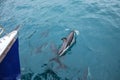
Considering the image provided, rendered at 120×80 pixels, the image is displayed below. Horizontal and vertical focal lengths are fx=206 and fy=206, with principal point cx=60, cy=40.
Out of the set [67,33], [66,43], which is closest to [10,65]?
[66,43]

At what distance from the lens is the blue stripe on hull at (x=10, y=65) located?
6914mm

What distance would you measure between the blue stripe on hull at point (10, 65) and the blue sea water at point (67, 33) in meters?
2.42

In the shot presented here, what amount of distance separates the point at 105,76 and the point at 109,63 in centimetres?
101

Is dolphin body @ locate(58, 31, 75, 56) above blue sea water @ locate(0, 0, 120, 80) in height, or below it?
above

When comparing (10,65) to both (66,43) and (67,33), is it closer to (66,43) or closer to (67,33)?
(66,43)

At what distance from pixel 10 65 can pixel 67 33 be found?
256 inches

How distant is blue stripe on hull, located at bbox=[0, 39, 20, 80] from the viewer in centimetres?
691

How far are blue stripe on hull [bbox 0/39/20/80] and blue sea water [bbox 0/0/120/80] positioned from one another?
7.92 ft

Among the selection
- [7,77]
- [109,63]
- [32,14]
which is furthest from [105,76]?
[32,14]

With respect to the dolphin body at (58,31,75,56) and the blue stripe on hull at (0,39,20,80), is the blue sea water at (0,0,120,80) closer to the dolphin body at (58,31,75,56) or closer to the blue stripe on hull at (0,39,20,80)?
the dolphin body at (58,31,75,56)

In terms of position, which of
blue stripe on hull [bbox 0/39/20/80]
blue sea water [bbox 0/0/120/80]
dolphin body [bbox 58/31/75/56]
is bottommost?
blue sea water [bbox 0/0/120/80]

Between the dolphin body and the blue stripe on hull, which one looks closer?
the blue stripe on hull

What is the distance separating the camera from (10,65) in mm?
7242

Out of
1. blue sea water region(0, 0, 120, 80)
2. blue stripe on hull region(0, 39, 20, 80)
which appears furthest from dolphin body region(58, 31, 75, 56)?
blue stripe on hull region(0, 39, 20, 80)
